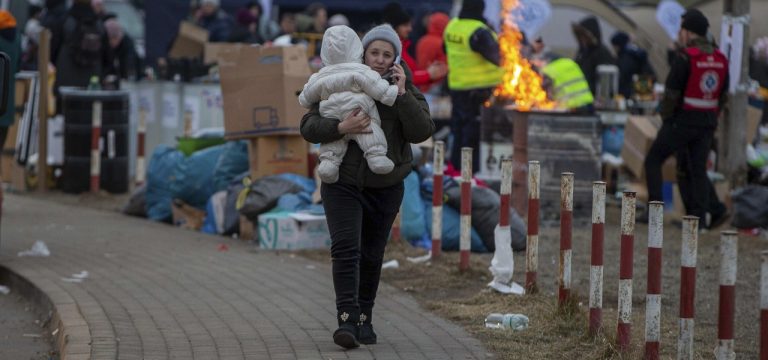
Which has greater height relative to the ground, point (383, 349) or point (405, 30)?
point (405, 30)

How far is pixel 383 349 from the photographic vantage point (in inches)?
314

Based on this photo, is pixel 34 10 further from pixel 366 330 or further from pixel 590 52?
pixel 366 330

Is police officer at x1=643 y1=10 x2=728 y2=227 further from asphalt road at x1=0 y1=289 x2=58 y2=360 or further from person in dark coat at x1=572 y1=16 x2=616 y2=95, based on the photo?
person in dark coat at x1=572 y1=16 x2=616 y2=95

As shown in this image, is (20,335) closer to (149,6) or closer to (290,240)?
(290,240)

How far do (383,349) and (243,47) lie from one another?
20.2ft

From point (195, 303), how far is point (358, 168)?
2199mm

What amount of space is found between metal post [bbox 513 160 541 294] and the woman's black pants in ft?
4.84

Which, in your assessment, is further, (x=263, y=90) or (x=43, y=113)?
(x=43, y=113)

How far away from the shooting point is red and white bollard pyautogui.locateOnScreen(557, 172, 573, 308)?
28.2ft

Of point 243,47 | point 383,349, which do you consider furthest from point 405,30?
point 383,349

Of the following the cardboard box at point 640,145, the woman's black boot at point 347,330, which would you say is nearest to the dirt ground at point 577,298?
the woman's black boot at point 347,330

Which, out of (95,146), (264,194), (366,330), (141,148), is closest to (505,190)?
(366,330)

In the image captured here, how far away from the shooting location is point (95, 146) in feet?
58.5

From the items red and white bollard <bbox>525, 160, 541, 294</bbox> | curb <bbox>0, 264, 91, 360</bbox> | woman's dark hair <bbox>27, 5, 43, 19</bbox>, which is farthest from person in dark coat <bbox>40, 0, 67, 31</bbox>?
red and white bollard <bbox>525, 160, 541, 294</bbox>
